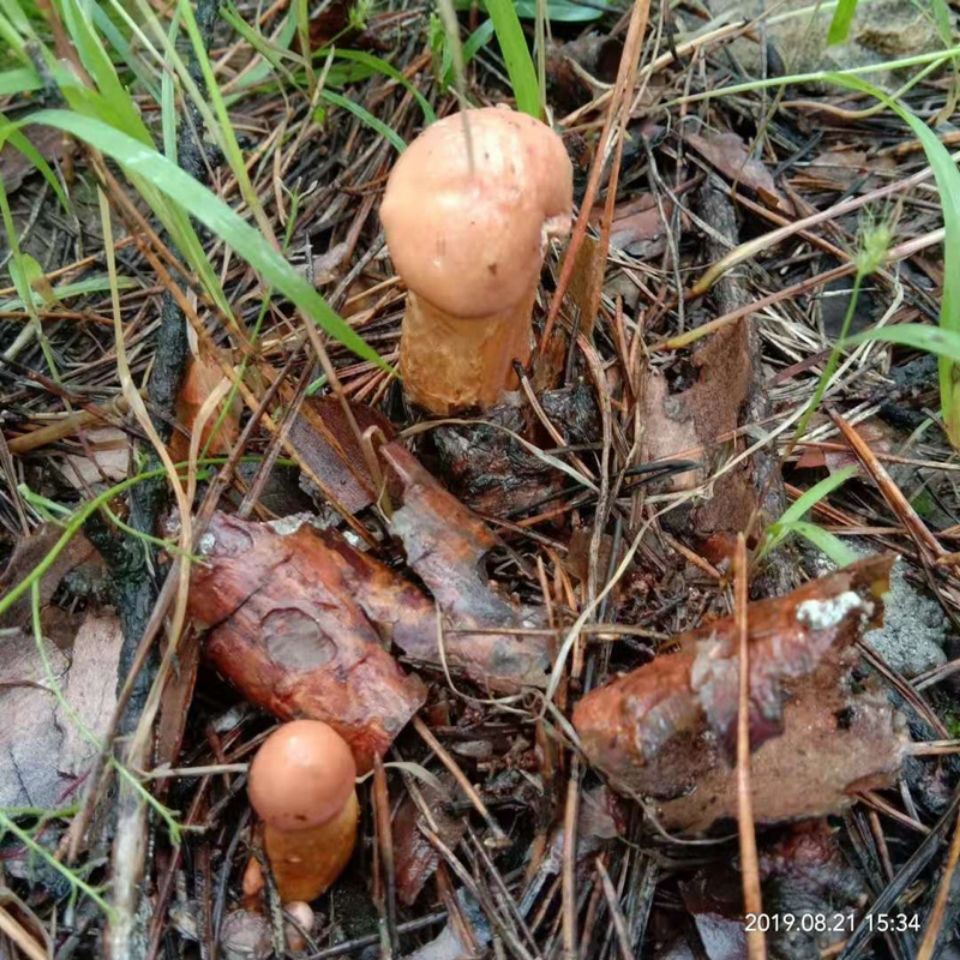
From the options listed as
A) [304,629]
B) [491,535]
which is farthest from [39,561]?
[491,535]

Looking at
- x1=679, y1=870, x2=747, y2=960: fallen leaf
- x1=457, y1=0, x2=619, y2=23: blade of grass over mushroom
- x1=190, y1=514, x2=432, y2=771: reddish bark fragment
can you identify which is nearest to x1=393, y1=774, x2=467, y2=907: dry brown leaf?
x1=190, y1=514, x2=432, y2=771: reddish bark fragment

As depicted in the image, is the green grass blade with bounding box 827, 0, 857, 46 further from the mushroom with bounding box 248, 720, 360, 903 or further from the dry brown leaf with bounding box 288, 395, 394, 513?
the mushroom with bounding box 248, 720, 360, 903

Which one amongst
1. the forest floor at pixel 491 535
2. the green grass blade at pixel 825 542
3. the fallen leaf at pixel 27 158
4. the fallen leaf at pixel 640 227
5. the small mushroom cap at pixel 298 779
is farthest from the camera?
the fallen leaf at pixel 27 158

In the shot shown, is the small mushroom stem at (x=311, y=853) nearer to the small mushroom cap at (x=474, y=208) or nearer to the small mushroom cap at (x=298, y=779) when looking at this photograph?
the small mushroom cap at (x=298, y=779)

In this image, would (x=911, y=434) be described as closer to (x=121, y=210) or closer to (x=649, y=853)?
(x=649, y=853)

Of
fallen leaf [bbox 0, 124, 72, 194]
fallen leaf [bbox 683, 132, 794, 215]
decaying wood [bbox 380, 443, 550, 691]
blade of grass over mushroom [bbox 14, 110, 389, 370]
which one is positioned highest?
blade of grass over mushroom [bbox 14, 110, 389, 370]

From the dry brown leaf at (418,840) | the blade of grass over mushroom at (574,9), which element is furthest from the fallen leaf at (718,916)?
the blade of grass over mushroom at (574,9)

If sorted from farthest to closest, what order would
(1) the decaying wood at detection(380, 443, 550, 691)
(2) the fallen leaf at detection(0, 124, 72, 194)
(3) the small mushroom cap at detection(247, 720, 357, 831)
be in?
(2) the fallen leaf at detection(0, 124, 72, 194) → (1) the decaying wood at detection(380, 443, 550, 691) → (3) the small mushroom cap at detection(247, 720, 357, 831)

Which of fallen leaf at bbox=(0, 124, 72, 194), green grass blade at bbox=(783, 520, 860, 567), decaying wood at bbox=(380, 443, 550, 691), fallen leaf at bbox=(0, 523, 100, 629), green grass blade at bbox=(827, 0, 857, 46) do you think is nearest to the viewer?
green grass blade at bbox=(783, 520, 860, 567)

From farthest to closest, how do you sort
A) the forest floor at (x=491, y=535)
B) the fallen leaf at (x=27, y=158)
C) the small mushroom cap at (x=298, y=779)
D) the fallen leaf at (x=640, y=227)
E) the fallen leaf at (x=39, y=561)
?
the fallen leaf at (x=27, y=158)
the fallen leaf at (x=640, y=227)
the fallen leaf at (x=39, y=561)
the forest floor at (x=491, y=535)
the small mushroom cap at (x=298, y=779)
